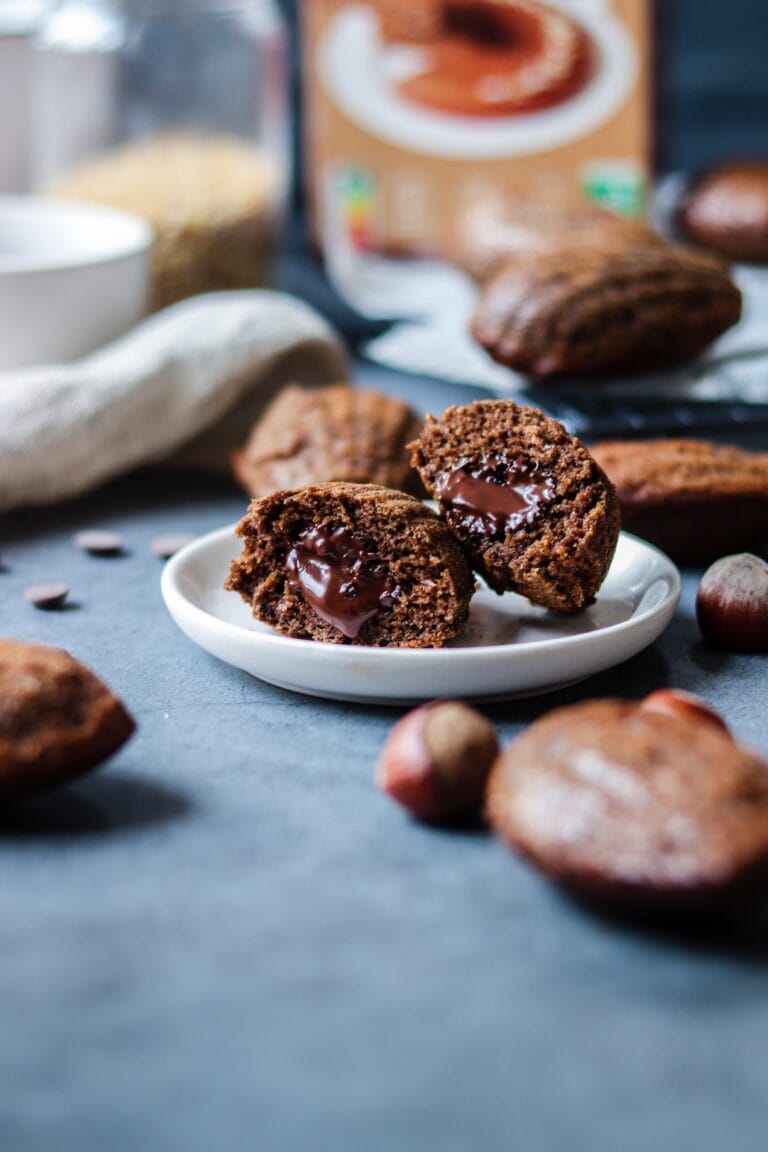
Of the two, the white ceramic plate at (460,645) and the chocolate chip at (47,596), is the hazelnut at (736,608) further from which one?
the chocolate chip at (47,596)

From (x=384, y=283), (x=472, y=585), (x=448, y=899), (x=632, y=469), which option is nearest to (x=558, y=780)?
(x=448, y=899)

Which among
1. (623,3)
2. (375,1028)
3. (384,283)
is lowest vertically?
(384,283)

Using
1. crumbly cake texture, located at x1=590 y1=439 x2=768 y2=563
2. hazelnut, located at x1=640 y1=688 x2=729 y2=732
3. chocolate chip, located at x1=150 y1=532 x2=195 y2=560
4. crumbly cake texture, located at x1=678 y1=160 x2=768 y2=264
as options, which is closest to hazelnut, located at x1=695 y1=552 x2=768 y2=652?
crumbly cake texture, located at x1=590 y1=439 x2=768 y2=563

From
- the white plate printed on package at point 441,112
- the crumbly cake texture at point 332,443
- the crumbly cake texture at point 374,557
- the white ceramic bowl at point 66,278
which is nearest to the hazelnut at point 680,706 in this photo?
the crumbly cake texture at point 374,557

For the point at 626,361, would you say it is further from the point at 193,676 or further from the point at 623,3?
the point at 623,3

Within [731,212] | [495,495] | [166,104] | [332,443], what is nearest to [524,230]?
[731,212]

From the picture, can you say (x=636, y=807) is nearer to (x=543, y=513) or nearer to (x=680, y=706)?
(x=680, y=706)

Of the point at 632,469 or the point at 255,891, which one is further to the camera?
the point at 632,469
